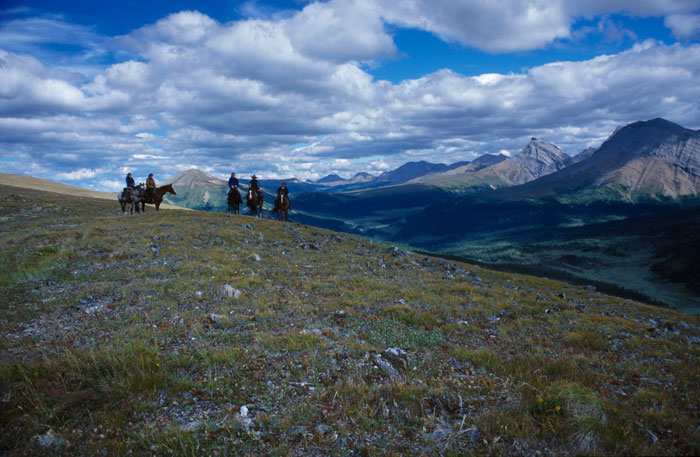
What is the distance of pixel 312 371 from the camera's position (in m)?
7.71

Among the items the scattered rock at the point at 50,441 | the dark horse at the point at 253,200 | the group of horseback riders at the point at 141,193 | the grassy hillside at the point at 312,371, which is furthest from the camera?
the dark horse at the point at 253,200

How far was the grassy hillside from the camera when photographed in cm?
543

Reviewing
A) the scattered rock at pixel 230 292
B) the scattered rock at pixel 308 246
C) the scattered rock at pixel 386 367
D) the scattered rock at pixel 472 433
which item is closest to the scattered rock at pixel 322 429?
the scattered rock at pixel 386 367

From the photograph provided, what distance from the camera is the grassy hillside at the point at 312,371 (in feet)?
17.8

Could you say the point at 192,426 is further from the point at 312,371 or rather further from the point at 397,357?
the point at 397,357

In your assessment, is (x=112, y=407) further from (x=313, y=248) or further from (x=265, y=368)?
(x=313, y=248)

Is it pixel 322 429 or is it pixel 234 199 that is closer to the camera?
pixel 322 429

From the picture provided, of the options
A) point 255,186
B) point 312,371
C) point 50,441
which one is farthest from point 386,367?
point 255,186

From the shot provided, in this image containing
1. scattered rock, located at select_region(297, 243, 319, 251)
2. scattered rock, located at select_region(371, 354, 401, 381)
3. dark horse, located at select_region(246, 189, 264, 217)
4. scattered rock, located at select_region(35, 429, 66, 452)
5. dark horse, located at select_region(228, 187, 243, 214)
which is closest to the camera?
scattered rock, located at select_region(35, 429, 66, 452)

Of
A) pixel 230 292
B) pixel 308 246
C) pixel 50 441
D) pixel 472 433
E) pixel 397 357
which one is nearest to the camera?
pixel 50 441

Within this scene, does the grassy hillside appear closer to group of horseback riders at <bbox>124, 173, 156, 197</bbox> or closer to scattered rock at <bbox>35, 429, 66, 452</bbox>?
scattered rock at <bbox>35, 429, 66, 452</bbox>

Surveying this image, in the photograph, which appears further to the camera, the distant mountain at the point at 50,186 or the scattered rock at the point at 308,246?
the distant mountain at the point at 50,186

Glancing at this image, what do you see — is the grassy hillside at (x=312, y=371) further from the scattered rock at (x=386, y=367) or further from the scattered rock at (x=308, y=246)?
the scattered rock at (x=308, y=246)

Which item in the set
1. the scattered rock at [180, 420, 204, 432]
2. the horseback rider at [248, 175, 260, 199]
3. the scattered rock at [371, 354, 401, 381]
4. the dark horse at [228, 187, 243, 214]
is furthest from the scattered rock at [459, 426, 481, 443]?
the dark horse at [228, 187, 243, 214]
